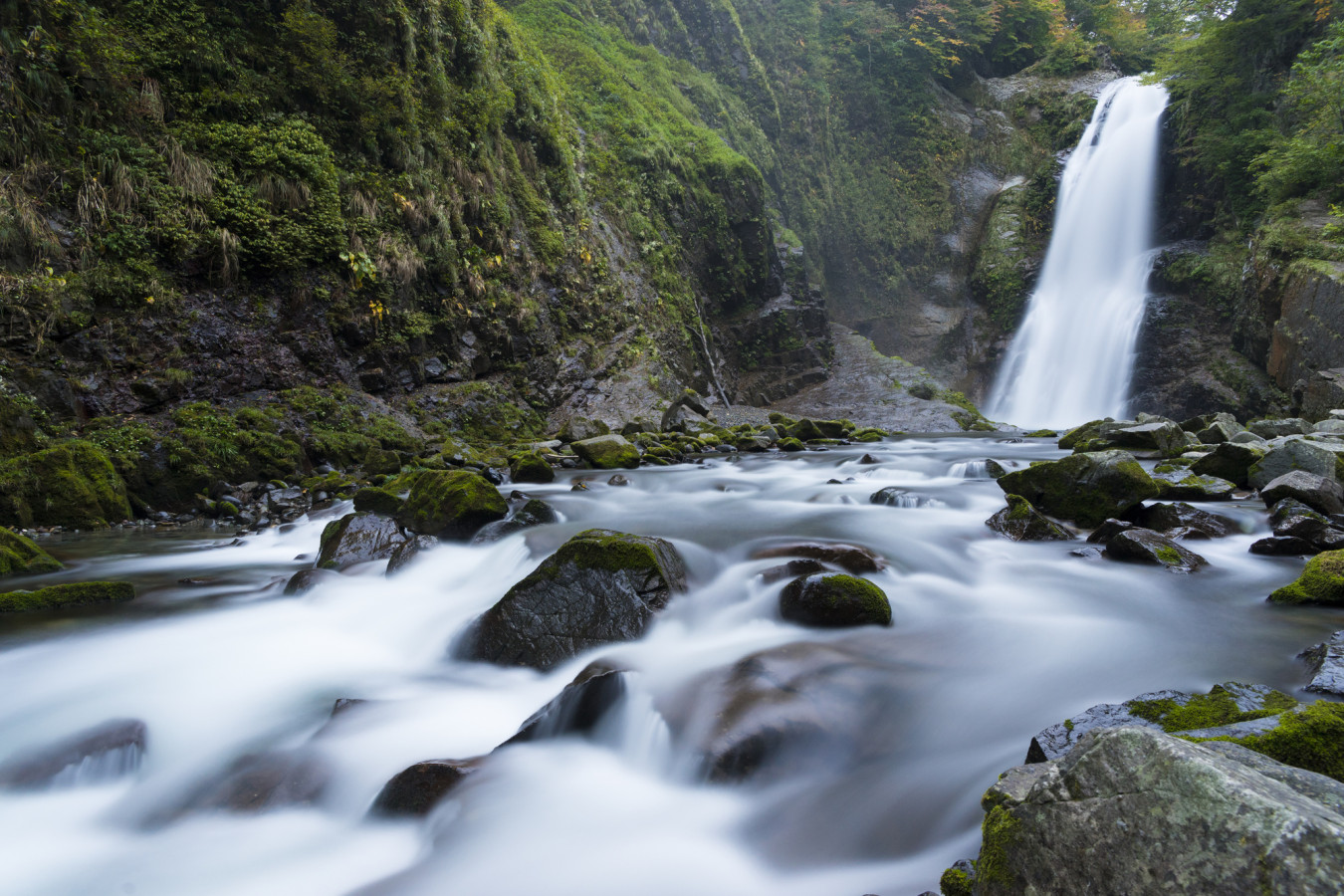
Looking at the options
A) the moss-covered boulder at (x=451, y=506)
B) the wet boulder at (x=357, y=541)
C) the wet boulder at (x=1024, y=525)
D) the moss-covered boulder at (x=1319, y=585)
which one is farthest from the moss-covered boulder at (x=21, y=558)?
the moss-covered boulder at (x=1319, y=585)

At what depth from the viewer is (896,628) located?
3.97 meters

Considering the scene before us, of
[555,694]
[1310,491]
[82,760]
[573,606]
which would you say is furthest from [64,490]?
[1310,491]

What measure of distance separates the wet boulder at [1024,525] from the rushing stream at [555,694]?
0.21m

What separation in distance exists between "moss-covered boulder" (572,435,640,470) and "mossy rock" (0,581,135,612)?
22.5 ft

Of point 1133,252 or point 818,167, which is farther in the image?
point 818,167

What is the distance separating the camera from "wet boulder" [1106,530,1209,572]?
4.68m

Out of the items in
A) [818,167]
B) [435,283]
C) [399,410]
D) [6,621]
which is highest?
[818,167]

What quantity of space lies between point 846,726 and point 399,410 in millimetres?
10053

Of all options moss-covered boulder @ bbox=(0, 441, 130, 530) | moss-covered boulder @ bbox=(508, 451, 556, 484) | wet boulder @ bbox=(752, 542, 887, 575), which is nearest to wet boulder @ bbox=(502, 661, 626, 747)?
wet boulder @ bbox=(752, 542, 887, 575)

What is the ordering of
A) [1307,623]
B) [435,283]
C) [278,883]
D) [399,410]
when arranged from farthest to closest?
[435,283] < [399,410] < [1307,623] < [278,883]

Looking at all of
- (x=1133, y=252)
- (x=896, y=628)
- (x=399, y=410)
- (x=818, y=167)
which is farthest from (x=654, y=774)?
(x=818, y=167)

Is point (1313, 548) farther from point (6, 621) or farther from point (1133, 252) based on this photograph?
point (1133, 252)

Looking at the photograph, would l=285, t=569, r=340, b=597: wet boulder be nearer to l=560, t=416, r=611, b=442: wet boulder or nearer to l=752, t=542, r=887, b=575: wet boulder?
l=752, t=542, r=887, b=575: wet boulder

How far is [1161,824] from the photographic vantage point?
1.30 meters
